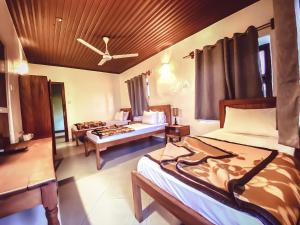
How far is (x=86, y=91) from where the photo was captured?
5.49m

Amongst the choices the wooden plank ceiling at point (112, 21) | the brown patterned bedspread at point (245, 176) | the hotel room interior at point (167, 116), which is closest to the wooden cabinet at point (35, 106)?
the hotel room interior at point (167, 116)

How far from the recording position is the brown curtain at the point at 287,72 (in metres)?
1.04

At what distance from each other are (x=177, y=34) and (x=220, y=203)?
3164 millimetres

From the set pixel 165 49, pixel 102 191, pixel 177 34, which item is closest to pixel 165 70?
pixel 165 49

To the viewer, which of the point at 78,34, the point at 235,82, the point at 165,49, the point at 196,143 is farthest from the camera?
the point at 165,49

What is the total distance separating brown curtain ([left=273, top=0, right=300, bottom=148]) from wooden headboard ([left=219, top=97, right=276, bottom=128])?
3.53ft

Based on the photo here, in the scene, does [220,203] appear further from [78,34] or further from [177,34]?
[78,34]

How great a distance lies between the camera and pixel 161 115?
3.95 m

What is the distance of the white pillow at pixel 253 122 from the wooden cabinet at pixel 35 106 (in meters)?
3.09

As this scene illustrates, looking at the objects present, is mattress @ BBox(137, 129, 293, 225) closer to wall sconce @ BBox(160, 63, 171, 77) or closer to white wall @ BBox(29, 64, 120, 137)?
wall sconce @ BBox(160, 63, 171, 77)

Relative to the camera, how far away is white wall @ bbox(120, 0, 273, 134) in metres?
2.32

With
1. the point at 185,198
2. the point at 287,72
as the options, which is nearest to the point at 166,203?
the point at 185,198

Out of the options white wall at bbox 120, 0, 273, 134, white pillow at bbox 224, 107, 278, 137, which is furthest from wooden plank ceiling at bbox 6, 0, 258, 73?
white pillow at bbox 224, 107, 278, 137

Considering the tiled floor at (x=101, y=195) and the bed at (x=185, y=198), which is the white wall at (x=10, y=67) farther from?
the bed at (x=185, y=198)
